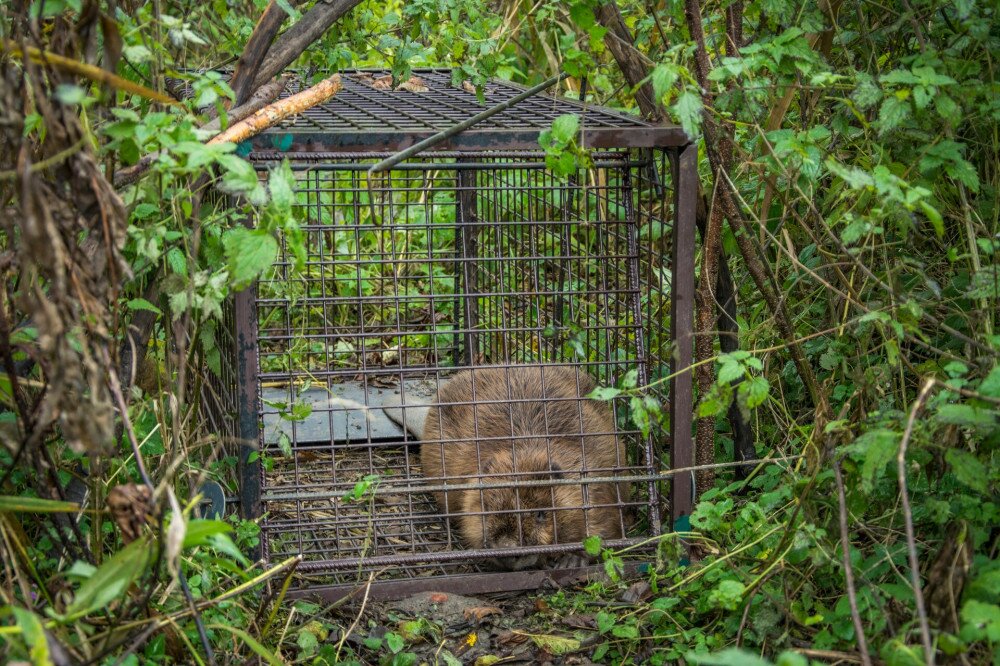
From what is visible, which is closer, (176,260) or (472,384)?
(176,260)

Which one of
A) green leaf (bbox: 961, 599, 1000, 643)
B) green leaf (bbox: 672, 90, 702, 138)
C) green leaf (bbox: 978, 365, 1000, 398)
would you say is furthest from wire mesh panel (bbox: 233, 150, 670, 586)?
green leaf (bbox: 961, 599, 1000, 643)

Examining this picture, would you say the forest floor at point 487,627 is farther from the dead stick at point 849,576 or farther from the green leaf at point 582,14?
the green leaf at point 582,14

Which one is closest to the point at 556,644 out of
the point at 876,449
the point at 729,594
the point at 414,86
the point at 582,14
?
the point at 729,594

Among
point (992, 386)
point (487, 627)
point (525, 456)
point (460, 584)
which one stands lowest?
point (487, 627)

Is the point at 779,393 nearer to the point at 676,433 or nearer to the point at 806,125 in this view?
the point at 676,433

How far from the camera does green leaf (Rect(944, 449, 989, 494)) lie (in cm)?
249

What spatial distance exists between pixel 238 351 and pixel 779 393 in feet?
7.27

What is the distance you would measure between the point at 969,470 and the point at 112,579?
2.03 metres

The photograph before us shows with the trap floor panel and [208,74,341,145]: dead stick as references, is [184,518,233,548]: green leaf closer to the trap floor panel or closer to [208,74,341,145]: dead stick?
the trap floor panel

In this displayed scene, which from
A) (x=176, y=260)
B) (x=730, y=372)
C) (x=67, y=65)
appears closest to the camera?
(x=67, y=65)

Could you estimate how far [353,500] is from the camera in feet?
14.1

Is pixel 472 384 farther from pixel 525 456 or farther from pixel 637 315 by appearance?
pixel 637 315

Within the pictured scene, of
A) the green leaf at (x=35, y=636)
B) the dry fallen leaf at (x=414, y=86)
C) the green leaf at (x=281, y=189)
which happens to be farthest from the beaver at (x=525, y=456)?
the green leaf at (x=35, y=636)

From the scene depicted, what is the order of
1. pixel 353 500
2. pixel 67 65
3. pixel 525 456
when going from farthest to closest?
pixel 525 456 → pixel 353 500 → pixel 67 65
